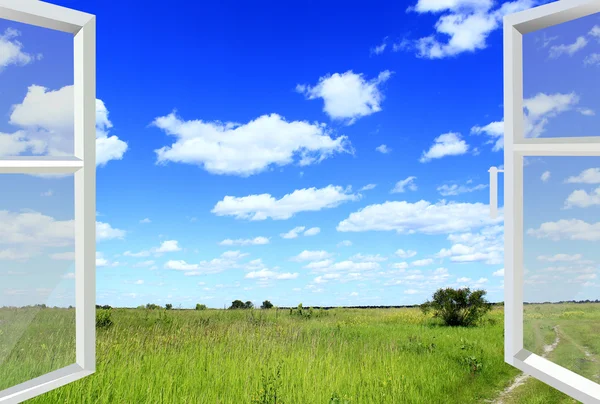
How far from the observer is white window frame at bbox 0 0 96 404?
9.87 feet

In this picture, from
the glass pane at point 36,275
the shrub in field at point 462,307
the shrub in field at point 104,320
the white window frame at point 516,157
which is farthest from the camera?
the shrub in field at point 462,307

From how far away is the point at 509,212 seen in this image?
3088 mm

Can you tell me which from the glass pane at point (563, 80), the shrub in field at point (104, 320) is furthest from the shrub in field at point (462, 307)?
the glass pane at point (563, 80)

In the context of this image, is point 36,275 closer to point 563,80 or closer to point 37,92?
point 37,92

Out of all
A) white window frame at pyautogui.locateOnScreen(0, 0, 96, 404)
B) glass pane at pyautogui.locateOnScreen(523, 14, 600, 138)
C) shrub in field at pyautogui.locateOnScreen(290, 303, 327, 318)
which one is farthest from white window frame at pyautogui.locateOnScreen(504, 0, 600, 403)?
shrub in field at pyautogui.locateOnScreen(290, 303, 327, 318)

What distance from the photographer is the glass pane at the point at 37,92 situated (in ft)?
10.3

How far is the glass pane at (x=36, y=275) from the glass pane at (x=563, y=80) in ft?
9.80

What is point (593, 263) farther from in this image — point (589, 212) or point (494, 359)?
point (494, 359)

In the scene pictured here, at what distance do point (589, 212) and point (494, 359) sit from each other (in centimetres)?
399

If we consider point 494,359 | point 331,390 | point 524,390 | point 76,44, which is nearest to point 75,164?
point 76,44

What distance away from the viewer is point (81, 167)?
309cm

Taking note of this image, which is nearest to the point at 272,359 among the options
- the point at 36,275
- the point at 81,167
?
the point at 36,275

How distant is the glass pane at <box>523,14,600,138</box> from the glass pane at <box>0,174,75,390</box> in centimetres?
299

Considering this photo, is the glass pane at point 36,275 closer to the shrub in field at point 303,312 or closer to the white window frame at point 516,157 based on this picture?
the white window frame at point 516,157
